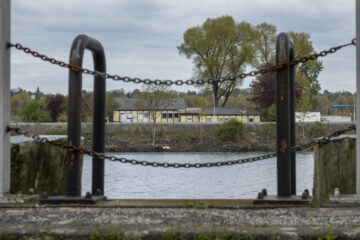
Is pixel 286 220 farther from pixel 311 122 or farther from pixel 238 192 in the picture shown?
pixel 311 122

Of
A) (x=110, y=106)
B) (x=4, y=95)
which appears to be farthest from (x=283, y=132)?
(x=110, y=106)

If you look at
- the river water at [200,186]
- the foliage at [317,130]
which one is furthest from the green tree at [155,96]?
the river water at [200,186]

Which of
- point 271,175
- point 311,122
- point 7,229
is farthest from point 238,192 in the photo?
point 311,122

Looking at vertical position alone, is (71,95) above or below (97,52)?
below

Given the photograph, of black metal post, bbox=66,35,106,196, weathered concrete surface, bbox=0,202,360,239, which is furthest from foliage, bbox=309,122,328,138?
weathered concrete surface, bbox=0,202,360,239

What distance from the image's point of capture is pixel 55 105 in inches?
2931

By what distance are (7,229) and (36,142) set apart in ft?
6.31

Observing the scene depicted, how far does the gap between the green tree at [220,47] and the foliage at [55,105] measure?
996 inches

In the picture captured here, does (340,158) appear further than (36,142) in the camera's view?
No

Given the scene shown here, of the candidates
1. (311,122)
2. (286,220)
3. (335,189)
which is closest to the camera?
(286,220)

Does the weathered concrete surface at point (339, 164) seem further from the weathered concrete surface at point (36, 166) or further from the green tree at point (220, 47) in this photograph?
the green tree at point (220, 47)

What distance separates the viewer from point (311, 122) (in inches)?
2467

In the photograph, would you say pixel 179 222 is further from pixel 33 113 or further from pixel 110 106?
pixel 110 106

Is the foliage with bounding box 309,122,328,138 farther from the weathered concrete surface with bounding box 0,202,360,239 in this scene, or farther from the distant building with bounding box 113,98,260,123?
the weathered concrete surface with bounding box 0,202,360,239
